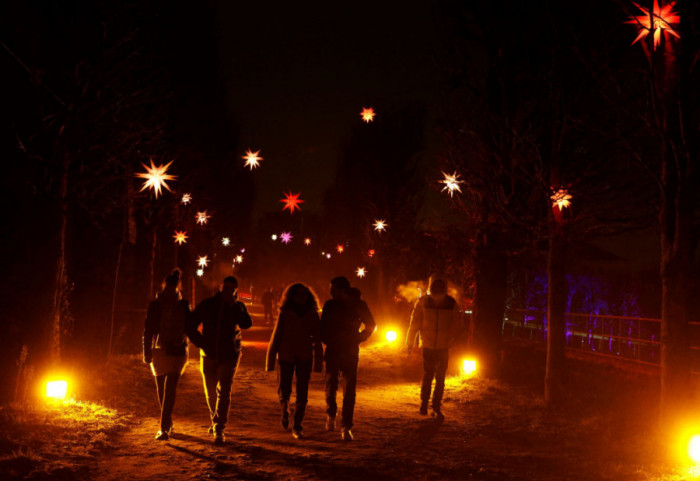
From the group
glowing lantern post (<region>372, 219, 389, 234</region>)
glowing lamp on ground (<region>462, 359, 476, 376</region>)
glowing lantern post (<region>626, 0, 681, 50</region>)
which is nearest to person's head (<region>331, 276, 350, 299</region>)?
glowing lantern post (<region>626, 0, 681, 50</region>)

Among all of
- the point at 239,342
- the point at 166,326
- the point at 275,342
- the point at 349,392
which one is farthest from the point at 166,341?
the point at 349,392

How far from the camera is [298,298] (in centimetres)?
773

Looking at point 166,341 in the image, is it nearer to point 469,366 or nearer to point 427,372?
point 427,372

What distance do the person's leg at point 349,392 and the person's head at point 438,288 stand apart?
2124mm

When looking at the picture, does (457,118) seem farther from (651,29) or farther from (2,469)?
(2,469)

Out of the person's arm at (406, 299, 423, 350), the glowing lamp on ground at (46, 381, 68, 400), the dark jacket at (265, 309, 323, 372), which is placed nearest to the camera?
the dark jacket at (265, 309, 323, 372)

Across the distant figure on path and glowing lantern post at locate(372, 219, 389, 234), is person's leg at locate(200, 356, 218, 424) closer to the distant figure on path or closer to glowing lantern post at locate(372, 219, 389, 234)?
glowing lantern post at locate(372, 219, 389, 234)

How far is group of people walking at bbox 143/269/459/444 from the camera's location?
23.5 ft

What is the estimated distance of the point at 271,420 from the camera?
353 inches

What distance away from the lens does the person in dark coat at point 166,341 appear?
7.12 m

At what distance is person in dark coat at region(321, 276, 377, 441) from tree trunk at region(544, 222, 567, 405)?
3955 mm

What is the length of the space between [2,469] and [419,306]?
593cm

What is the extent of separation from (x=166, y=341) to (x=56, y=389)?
10.5 feet

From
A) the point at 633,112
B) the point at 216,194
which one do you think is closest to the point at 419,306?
the point at 633,112
